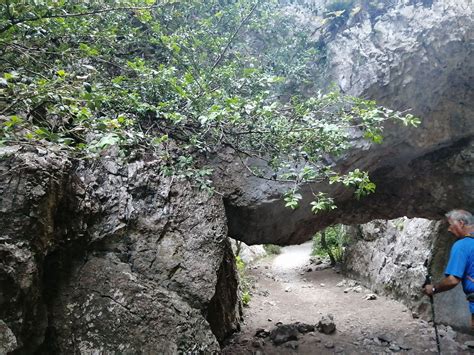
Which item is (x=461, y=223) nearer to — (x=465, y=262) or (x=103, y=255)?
(x=465, y=262)

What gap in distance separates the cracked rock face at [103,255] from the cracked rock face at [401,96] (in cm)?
132

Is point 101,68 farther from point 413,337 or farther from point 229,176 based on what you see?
point 413,337

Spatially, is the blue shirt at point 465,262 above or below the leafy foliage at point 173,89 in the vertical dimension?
below

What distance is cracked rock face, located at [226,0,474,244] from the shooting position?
537 cm

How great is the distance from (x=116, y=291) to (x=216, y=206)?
1.70 m

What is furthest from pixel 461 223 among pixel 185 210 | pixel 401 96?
pixel 185 210

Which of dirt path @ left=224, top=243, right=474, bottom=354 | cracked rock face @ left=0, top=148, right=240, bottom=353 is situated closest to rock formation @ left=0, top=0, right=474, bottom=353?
cracked rock face @ left=0, top=148, right=240, bottom=353

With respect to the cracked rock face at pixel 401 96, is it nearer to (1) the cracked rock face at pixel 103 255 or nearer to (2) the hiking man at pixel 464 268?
(1) the cracked rock face at pixel 103 255

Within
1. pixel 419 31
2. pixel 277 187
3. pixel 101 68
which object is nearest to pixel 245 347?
pixel 277 187

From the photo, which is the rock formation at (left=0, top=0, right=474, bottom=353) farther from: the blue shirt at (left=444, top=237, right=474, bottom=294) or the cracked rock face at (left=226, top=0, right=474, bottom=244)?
the blue shirt at (left=444, top=237, right=474, bottom=294)

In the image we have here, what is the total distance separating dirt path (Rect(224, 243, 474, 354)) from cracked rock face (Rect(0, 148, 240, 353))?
2757mm

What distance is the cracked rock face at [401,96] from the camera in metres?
5.37

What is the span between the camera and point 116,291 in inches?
138

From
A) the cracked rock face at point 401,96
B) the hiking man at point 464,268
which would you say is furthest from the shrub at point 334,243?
the hiking man at point 464,268
